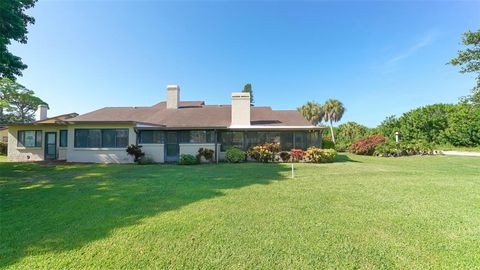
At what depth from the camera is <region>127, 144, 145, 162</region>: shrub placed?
48.1 ft

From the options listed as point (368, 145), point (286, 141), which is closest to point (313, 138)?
point (286, 141)

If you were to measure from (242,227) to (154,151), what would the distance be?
12.9 meters

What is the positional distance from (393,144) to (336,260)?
2113 centimetres

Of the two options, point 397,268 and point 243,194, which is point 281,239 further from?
point 243,194

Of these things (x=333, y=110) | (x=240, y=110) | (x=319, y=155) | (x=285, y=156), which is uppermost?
(x=333, y=110)

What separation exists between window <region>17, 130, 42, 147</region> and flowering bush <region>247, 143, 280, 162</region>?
16.7 metres

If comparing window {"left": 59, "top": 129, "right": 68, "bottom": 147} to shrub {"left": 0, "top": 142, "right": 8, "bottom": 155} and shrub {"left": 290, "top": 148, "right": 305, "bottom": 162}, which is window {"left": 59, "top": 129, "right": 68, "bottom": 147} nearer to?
shrub {"left": 0, "top": 142, "right": 8, "bottom": 155}

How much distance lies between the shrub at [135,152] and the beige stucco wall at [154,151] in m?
0.45

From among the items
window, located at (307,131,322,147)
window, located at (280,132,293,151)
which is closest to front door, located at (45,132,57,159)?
window, located at (280,132,293,151)

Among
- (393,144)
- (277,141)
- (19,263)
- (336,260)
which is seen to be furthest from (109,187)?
(393,144)

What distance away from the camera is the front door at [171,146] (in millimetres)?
15828

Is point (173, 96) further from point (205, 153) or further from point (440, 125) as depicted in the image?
point (440, 125)

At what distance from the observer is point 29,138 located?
17.5 meters

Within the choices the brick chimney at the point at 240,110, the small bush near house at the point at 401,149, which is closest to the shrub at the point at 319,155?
the brick chimney at the point at 240,110
